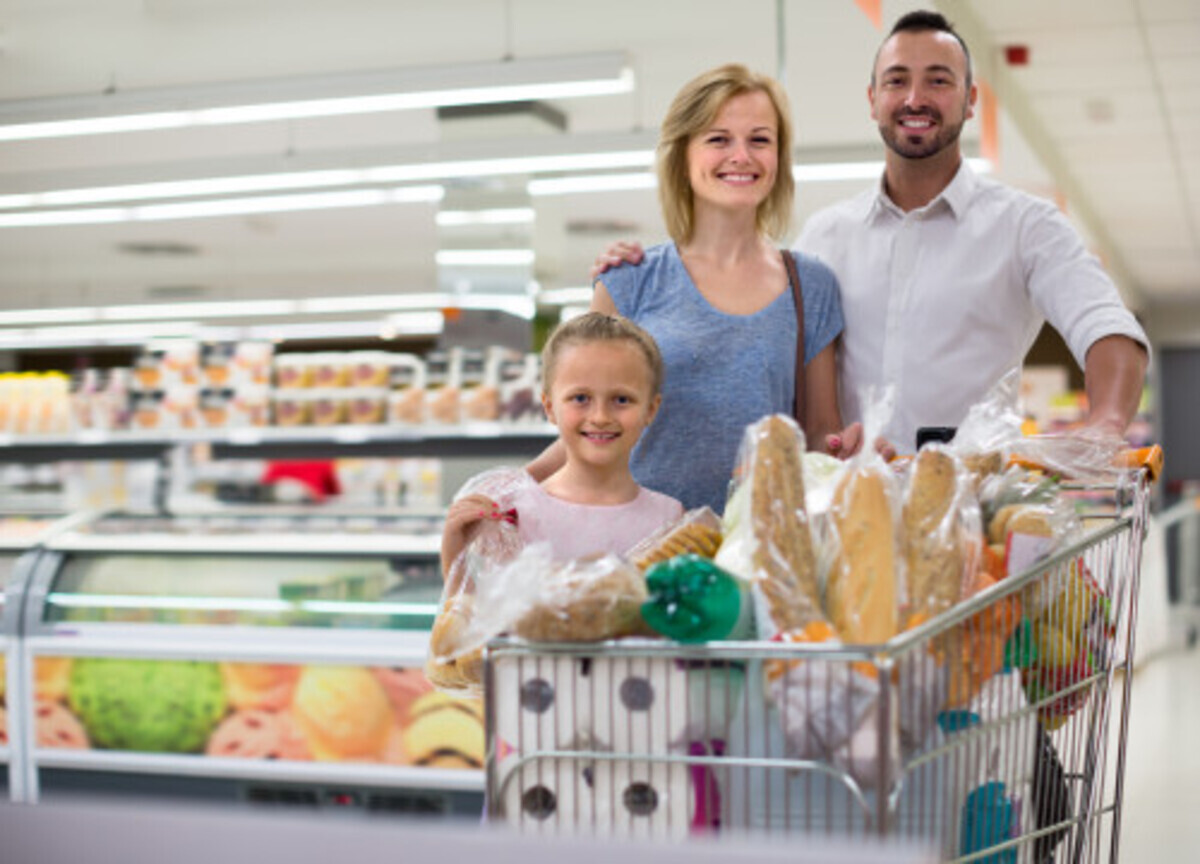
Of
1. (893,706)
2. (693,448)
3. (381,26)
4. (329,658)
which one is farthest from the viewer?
(381,26)

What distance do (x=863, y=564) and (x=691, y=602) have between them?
186 millimetres

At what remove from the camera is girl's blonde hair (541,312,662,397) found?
1.76m

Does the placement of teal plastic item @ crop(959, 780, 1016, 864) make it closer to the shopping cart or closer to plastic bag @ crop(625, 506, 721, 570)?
the shopping cart

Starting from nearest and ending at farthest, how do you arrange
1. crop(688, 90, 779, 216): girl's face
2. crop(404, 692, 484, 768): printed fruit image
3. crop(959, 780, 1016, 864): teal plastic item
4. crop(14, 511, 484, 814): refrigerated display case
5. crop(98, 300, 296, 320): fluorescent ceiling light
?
crop(959, 780, 1016, 864): teal plastic item, crop(688, 90, 779, 216): girl's face, crop(404, 692, 484, 768): printed fruit image, crop(14, 511, 484, 814): refrigerated display case, crop(98, 300, 296, 320): fluorescent ceiling light

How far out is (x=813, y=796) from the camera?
4.13 ft

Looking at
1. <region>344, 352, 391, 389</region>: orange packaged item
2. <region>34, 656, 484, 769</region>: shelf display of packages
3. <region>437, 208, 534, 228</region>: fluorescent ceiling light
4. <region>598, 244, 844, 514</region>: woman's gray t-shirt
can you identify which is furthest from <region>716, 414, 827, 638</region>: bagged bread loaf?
<region>437, 208, 534, 228</region>: fluorescent ceiling light

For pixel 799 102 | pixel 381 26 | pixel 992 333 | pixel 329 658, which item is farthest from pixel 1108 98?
pixel 992 333

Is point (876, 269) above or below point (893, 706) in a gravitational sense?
above

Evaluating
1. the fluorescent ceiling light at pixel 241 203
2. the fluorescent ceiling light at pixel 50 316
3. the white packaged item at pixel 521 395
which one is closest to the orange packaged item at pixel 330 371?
the white packaged item at pixel 521 395

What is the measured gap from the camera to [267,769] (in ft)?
14.2

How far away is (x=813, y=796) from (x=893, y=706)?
0.47 feet

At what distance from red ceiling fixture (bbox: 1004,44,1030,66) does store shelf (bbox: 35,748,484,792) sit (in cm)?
550

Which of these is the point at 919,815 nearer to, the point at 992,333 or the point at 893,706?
the point at 893,706

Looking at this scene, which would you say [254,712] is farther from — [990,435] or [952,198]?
[990,435]
